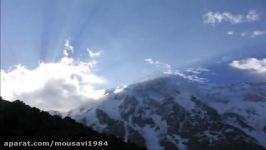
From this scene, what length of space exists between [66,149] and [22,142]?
12.7ft

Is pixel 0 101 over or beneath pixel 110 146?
over

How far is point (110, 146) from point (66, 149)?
6.78 metres

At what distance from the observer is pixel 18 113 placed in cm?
4888

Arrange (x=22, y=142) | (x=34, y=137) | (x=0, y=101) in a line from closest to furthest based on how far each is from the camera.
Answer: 1. (x=22, y=142)
2. (x=34, y=137)
3. (x=0, y=101)

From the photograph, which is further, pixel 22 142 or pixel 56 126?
pixel 56 126

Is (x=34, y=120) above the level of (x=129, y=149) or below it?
above

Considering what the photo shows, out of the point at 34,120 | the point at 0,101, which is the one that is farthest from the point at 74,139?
the point at 0,101

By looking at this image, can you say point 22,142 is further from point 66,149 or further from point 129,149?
point 129,149

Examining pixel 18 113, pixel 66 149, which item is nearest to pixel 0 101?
pixel 18 113

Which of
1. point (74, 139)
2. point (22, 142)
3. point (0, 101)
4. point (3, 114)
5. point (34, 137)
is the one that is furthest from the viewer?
point (0, 101)

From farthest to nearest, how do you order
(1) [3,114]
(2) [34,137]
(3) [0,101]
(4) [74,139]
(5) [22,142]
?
(3) [0,101], (1) [3,114], (4) [74,139], (2) [34,137], (5) [22,142]

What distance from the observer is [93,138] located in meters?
46.2

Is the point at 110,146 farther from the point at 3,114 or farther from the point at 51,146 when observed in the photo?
the point at 3,114

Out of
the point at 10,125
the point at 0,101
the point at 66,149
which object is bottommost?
the point at 66,149
